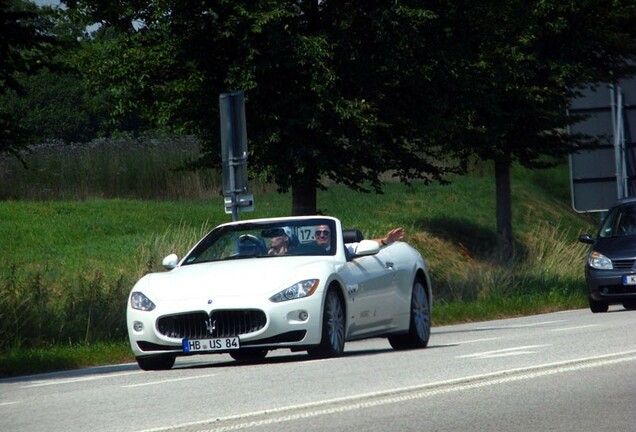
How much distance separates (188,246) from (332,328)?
12.0 m

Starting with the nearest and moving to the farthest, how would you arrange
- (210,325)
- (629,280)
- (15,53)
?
(210,325)
(15,53)
(629,280)

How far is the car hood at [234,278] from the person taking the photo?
14.2 metres

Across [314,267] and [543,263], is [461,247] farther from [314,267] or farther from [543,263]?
[314,267]

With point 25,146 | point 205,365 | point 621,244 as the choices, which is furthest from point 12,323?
point 621,244

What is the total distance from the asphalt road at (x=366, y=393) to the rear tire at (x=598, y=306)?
28.1 feet

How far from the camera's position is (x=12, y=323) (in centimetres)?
1933

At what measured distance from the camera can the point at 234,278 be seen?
47.1 ft

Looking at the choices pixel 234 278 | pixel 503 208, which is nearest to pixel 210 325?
pixel 234 278

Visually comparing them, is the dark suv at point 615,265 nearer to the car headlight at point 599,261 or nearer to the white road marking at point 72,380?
the car headlight at point 599,261

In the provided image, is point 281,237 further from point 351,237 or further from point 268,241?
point 351,237

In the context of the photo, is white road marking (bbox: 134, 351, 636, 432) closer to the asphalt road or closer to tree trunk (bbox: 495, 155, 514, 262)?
the asphalt road

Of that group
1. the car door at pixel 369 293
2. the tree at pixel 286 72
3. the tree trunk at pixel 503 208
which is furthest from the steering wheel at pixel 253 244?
the tree trunk at pixel 503 208

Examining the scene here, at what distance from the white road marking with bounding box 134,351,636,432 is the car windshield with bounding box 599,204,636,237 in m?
12.5

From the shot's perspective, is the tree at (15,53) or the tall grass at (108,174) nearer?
the tree at (15,53)
